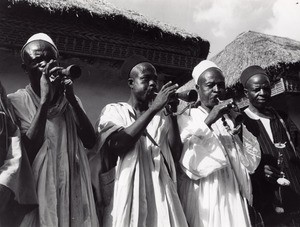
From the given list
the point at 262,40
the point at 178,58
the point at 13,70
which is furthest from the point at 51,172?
the point at 262,40

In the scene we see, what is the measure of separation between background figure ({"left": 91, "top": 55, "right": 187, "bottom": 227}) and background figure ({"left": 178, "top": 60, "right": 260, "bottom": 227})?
0.19 m

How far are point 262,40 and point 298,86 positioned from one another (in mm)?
1518

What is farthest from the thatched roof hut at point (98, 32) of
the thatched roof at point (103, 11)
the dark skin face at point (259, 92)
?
the dark skin face at point (259, 92)

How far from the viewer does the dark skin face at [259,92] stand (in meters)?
4.26

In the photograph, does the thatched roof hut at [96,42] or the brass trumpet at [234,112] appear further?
the thatched roof hut at [96,42]

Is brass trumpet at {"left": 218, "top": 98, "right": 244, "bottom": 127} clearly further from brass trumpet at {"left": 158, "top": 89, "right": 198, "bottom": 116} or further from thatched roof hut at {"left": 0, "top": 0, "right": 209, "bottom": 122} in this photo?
thatched roof hut at {"left": 0, "top": 0, "right": 209, "bottom": 122}

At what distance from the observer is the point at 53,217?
106 inches

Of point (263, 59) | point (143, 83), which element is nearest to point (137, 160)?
point (143, 83)

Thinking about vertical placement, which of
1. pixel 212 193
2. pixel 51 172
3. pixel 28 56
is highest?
pixel 28 56

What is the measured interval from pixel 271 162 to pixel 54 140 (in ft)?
7.07

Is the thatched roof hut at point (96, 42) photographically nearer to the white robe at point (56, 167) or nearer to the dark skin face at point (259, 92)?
the dark skin face at point (259, 92)

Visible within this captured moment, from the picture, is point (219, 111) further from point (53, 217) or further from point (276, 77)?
point (276, 77)

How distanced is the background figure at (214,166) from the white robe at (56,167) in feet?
2.97

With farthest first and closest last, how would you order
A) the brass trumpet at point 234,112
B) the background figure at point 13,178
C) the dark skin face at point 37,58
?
1. the brass trumpet at point 234,112
2. the dark skin face at point 37,58
3. the background figure at point 13,178
